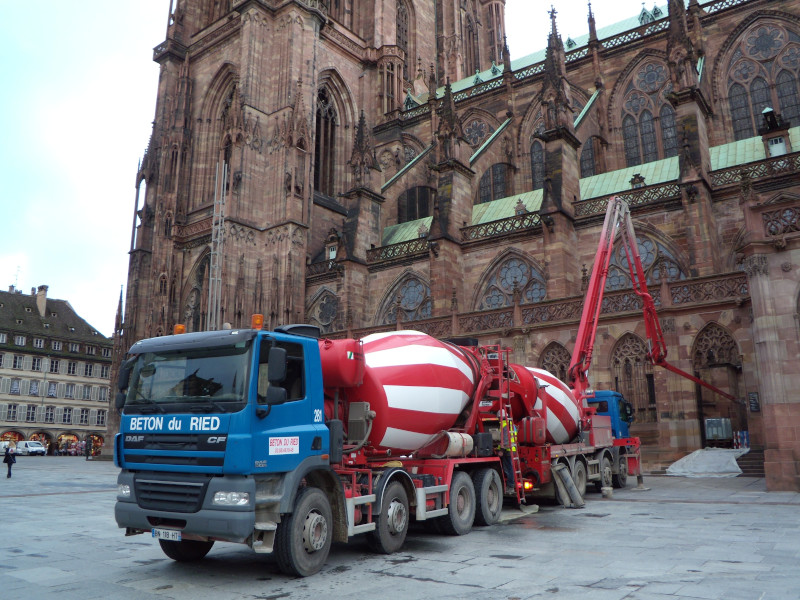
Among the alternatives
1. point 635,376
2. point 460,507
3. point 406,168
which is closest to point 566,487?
point 460,507

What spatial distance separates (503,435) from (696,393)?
10397 mm

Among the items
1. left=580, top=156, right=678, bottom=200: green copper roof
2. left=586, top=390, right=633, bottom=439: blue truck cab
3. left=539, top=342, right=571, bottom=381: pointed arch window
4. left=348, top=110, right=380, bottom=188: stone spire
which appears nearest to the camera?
left=586, top=390, right=633, bottom=439: blue truck cab

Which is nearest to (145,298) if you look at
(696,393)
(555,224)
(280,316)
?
(280,316)

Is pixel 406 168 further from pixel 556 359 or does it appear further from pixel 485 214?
pixel 556 359

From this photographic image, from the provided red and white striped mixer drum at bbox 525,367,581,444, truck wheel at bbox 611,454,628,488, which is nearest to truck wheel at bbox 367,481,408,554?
red and white striped mixer drum at bbox 525,367,581,444

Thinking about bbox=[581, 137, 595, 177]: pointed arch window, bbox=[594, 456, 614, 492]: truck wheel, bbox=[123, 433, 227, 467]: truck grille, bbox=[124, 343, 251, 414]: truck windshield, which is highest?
bbox=[581, 137, 595, 177]: pointed arch window

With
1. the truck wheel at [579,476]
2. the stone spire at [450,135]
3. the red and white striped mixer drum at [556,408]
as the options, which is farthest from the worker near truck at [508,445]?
the stone spire at [450,135]

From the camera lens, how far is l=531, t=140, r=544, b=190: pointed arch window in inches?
1344

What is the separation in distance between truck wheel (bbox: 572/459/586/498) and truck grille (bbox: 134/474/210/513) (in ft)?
28.3

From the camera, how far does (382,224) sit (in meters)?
34.4

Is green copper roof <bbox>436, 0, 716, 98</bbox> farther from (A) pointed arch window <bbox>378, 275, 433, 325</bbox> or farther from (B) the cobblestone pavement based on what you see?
(B) the cobblestone pavement

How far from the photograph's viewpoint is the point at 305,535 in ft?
21.5

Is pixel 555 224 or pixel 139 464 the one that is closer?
pixel 139 464

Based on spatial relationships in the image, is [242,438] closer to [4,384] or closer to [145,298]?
[145,298]
